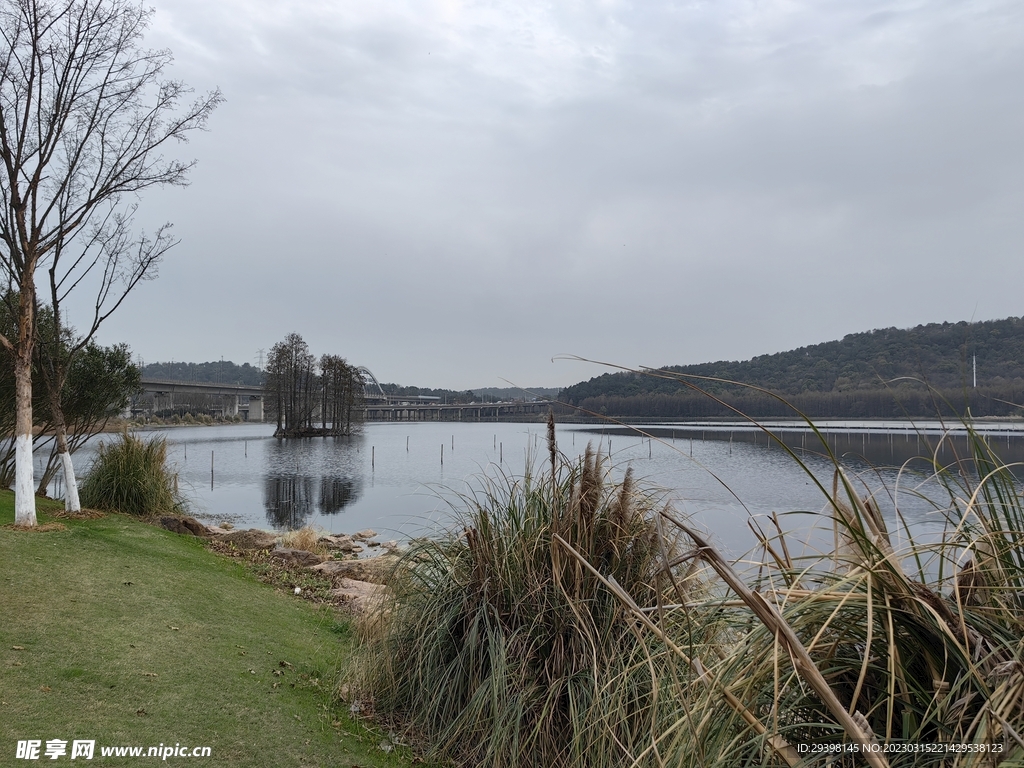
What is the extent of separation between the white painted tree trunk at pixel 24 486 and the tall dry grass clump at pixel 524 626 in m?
6.68

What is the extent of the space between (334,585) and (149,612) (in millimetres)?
4563

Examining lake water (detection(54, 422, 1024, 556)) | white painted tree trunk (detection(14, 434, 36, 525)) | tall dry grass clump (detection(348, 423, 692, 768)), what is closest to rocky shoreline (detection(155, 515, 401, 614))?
lake water (detection(54, 422, 1024, 556))

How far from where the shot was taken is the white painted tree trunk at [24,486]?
27.9ft

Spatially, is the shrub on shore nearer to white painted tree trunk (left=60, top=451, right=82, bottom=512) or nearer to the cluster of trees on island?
white painted tree trunk (left=60, top=451, right=82, bottom=512)

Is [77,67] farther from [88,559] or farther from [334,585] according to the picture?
[334,585]

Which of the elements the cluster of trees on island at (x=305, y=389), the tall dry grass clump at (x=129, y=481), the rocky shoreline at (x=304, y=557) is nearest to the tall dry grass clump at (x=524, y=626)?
the rocky shoreline at (x=304, y=557)

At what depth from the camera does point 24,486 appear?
8.65 m

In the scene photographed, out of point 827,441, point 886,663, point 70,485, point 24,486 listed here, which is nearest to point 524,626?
point 827,441

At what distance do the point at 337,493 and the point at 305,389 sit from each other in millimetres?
48673

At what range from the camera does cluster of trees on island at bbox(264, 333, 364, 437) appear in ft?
233

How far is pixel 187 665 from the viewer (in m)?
4.57

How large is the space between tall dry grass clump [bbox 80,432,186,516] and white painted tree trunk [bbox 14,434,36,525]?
3.88 metres

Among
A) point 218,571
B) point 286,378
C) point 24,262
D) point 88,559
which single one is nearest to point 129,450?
point 24,262

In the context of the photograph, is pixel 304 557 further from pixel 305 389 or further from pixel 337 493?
pixel 305 389
